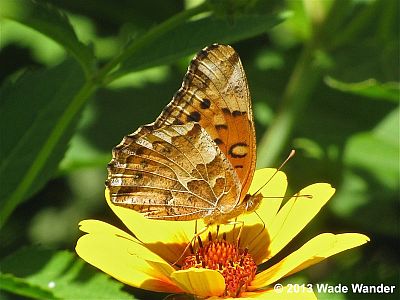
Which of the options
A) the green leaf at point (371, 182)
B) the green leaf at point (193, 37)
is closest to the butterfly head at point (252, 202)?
the green leaf at point (193, 37)

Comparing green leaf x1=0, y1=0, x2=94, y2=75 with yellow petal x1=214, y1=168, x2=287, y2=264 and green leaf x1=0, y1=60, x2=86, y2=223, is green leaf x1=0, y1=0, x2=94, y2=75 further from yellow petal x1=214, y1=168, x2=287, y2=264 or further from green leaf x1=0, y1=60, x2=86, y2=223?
yellow petal x1=214, y1=168, x2=287, y2=264

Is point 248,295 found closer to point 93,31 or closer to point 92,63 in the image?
point 92,63

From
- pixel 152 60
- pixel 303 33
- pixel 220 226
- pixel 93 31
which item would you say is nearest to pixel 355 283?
pixel 220 226

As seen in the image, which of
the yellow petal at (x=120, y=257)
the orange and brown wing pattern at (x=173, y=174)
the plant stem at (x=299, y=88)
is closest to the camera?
the yellow petal at (x=120, y=257)

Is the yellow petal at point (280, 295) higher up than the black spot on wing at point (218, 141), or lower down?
lower down

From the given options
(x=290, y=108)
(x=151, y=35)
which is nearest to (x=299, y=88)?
(x=290, y=108)

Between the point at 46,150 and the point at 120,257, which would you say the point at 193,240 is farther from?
the point at 46,150

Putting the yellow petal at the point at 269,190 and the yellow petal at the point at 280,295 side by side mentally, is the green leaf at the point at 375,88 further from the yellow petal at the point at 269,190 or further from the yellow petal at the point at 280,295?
the yellow petal at the point at 280,295
